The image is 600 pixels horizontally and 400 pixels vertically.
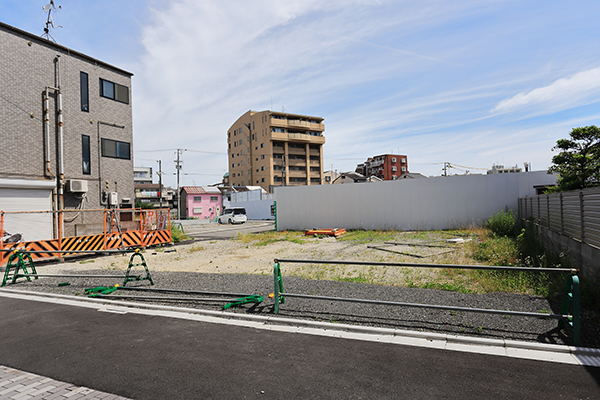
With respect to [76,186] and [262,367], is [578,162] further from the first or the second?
[76,186]

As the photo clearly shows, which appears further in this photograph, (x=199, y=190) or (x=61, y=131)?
(x=199, y=190)

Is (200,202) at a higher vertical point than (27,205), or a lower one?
higher

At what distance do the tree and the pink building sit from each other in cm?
5250

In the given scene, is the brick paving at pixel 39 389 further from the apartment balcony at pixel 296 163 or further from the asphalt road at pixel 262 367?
the apartment balcony at pixel 296 163

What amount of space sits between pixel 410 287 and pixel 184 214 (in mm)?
59917

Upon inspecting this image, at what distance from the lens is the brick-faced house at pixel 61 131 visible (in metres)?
14.8

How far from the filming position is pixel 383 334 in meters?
4.97

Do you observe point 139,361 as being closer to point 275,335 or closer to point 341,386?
point 275,335

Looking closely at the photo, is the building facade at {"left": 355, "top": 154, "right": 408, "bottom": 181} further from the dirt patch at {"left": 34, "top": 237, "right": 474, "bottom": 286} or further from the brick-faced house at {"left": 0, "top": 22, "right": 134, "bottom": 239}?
the dirt patch at {"left": 34, "top": 237, "right": 474, "bottom": 286}

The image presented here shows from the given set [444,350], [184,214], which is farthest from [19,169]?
[184,214]

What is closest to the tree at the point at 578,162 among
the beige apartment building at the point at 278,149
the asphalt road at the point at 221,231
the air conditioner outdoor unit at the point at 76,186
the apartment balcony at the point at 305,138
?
the asphalt road at the point at 221,231

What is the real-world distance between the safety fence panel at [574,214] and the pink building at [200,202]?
5567 centimetres

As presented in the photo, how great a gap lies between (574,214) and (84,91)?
20.9m

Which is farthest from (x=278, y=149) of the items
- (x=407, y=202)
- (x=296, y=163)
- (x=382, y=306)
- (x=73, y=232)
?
(x=382, y=306)
